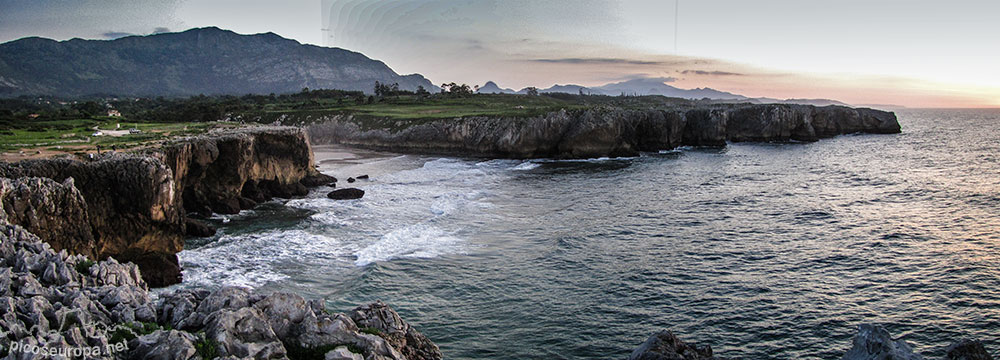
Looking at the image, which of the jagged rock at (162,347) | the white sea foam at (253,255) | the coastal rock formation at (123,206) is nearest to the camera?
the jagged rock at (162,347)

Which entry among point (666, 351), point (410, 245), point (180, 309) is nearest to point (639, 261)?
point (410, 245)

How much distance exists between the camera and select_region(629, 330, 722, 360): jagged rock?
1341cm

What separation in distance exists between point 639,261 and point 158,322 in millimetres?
20526

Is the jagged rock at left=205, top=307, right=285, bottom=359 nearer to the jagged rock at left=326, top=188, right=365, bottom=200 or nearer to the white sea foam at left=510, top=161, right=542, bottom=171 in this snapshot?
the jagged rock at left=326, top=188, right=365, bottom=200

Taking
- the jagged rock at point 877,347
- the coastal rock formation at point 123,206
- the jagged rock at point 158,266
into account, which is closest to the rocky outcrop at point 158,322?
the jagged rock at point 158,266

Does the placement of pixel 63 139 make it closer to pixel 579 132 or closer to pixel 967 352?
→ pixel 967 352

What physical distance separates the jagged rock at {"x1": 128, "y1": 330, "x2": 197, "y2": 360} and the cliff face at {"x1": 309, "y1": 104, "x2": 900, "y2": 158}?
226 feet

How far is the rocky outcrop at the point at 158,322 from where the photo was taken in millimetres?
9750

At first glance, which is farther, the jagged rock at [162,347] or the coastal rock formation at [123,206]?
the coastal rock formation at [123,206]

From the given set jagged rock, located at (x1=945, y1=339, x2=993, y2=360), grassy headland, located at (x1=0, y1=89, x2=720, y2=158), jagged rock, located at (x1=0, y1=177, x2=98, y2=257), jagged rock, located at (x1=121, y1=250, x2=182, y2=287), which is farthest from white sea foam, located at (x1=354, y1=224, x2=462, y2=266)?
jagged rock, located at (x1=945, y1=339, x2=993, y2=360)

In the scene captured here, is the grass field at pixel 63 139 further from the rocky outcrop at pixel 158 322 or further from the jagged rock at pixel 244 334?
the jagged rock at pixel 244 334

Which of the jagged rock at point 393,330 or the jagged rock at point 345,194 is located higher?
the jagged rock at point 393,330

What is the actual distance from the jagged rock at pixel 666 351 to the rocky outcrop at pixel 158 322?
523 centimetres

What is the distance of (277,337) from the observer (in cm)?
1151
